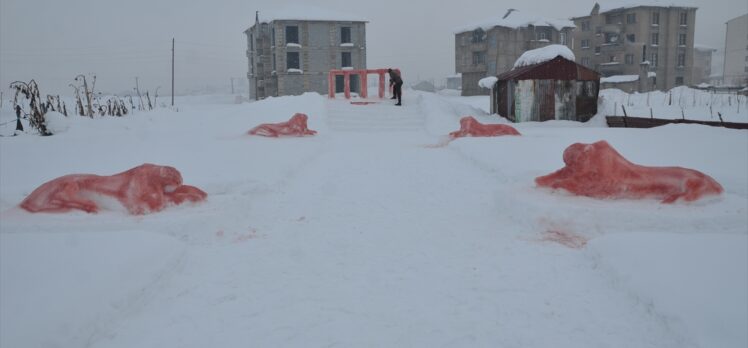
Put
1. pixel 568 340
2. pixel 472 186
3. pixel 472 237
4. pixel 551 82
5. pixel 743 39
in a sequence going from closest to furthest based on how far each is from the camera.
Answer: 1. pixel 568 340
2. pixel 472 237
3. pixel 472 186
4. pixel 551 82
5. pixel 743 39

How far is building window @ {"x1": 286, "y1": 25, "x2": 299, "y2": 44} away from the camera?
42469 millimetres

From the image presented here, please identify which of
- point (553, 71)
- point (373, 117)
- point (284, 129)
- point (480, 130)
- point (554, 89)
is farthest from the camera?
point (373, 117)

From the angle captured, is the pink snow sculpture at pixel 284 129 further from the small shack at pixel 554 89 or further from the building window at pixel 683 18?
the building window at pixel 683 18

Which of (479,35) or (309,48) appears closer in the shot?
(309,48)

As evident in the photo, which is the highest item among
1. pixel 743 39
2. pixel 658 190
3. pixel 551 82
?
pixel 743 39

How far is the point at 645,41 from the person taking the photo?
163ft

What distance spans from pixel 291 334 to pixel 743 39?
77.8 metres

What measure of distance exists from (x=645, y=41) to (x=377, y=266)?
54.2 m

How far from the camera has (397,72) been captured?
2170 cm

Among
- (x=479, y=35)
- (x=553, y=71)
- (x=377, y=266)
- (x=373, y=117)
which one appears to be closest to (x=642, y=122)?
(x=553, y=71)

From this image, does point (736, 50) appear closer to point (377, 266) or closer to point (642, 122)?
point (642, 122)

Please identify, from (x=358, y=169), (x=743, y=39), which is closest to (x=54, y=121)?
(x=358, y=169)

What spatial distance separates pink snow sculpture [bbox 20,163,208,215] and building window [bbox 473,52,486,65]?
4534 cm

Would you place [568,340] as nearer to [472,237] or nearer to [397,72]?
[472,237]
